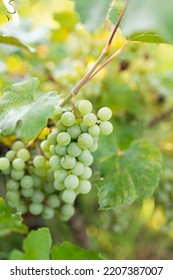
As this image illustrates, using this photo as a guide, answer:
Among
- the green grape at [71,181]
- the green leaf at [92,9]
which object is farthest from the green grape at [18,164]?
the green leaf at [92,9]

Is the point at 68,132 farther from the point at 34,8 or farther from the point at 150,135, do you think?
the point at 34,8

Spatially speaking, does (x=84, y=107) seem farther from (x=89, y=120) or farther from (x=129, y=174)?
(x=129, y=174)

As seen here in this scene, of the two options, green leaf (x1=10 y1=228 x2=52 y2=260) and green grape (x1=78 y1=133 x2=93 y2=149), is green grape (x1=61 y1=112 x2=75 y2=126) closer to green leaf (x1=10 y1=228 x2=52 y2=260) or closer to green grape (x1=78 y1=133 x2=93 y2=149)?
green grape (x1=78 y1=133 x2=93 y2=149)

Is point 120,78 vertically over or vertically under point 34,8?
under

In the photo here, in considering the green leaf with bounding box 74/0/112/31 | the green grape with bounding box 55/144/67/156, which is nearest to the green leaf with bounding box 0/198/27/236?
the green grape with bounding box 55/144/67/156

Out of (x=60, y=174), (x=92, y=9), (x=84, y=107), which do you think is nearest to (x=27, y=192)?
(x=60, y=174)

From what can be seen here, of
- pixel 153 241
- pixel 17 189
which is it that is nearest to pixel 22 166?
pixel 17 189
